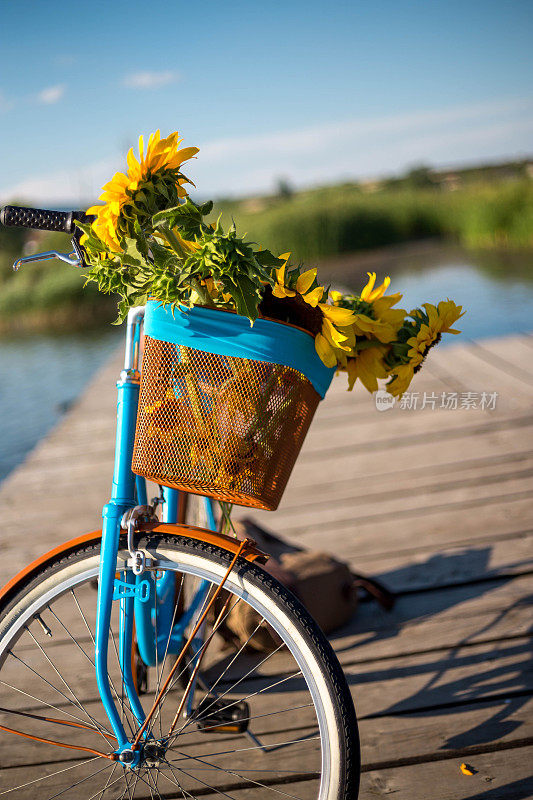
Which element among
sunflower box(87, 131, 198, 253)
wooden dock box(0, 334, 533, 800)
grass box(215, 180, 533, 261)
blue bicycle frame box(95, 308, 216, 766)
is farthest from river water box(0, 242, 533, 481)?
sunflower box(87, 131, 198, 253)

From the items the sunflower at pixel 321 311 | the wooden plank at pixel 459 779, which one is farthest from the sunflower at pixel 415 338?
the wooden plank at pixel 459 779

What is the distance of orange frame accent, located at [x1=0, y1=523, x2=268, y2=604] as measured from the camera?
109 cm

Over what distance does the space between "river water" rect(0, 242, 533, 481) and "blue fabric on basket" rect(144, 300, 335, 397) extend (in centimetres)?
348

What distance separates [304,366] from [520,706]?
3.24ft

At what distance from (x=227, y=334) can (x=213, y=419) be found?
0.12 meters

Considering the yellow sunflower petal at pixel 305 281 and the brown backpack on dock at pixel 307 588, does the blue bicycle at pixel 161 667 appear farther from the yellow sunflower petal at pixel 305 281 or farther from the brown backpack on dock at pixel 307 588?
the yellow sunflower petal at pixel 305 281

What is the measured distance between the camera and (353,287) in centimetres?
809

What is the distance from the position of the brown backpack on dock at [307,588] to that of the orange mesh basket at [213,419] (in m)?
0.77

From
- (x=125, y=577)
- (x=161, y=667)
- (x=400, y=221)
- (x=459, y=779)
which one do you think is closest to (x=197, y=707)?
(x=161, y=667)

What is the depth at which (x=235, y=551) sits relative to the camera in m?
1.08

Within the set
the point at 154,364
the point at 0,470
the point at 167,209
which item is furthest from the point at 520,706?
the point at 0,470

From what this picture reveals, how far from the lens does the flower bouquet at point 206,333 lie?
937mm

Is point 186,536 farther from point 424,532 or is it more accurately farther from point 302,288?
point 424,532

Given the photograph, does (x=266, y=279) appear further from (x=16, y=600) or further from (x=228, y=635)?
(x=228, y=635)
